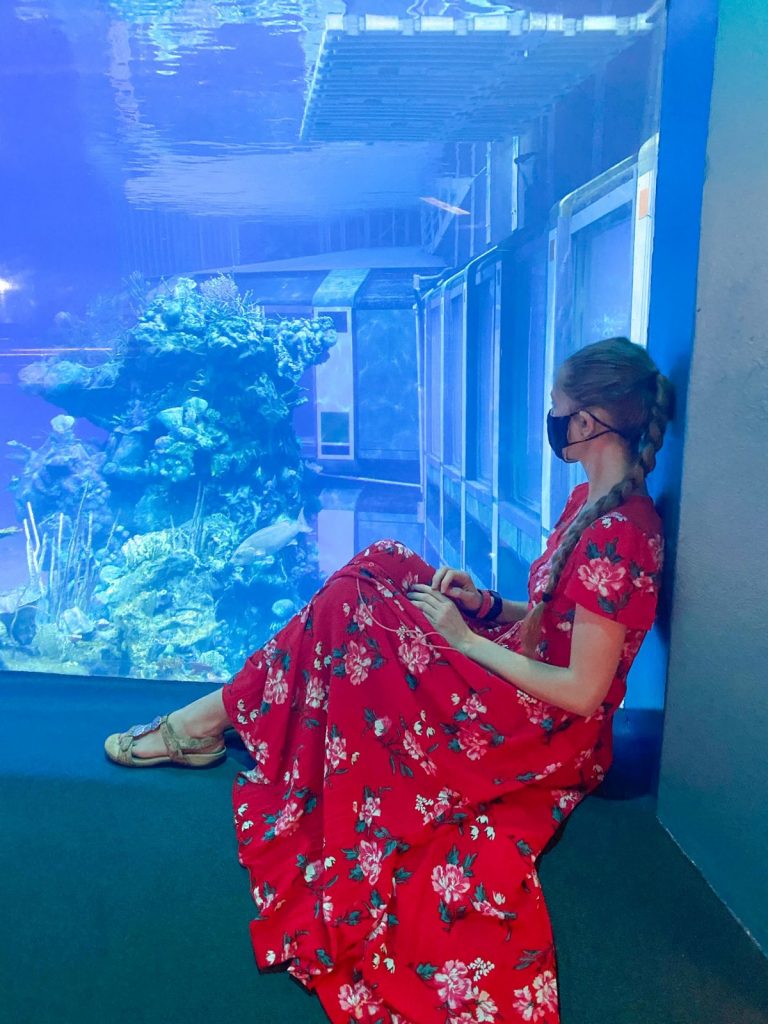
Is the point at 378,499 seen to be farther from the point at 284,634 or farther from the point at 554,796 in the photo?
the point at 554,796

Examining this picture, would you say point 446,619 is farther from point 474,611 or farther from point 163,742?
point 163,742

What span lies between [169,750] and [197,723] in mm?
117

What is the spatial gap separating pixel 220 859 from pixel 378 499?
2.00 m

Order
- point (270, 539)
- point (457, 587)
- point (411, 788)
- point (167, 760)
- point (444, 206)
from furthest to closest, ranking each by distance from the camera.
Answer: point (270, 539)
point (444, 206)
point (167, 760)
point (457, 587)
point (411, 788)

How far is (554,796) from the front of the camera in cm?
149

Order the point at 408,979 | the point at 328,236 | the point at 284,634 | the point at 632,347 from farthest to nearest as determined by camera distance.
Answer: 1. the point at 328,236
2. the point at 284,634
3. the point at 632,347
4. the point at 408,979

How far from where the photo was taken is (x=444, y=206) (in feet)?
9.18

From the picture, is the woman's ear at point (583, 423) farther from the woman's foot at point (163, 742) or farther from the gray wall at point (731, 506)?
the woman's foot at point (163, 742)

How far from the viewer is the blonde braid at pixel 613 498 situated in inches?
54.2

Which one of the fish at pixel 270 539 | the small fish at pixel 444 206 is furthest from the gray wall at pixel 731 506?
the fish at pixel 270 539

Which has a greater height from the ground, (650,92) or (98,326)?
(650,92)

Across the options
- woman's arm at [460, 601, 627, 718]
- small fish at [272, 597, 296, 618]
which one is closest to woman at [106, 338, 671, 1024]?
woman's arm at [460, 601, 627, 718]

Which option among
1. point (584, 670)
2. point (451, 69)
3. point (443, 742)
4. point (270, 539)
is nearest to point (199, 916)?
point (443, 742)

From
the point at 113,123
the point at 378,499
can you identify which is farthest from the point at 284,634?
the point at 113,123
